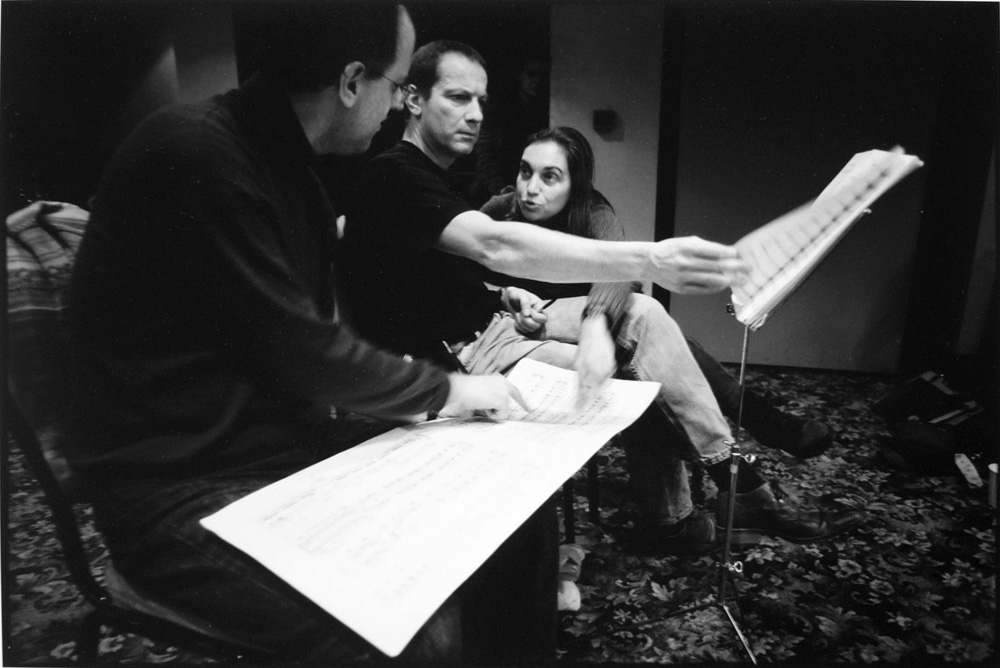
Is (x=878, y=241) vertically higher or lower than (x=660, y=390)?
higher

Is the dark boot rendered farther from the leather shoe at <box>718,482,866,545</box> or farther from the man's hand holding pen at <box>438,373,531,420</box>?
the man's hand holding pen at <box>438,373,531,420</box>

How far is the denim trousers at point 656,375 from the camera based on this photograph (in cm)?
117

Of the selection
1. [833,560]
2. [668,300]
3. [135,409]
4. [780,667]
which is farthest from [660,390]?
[135,409]

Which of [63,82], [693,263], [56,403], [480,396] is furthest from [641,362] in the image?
[63,82]

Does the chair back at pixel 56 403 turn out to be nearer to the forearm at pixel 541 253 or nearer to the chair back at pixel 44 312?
the chair back at pixel 44 312

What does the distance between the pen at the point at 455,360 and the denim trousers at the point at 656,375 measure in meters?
0.01

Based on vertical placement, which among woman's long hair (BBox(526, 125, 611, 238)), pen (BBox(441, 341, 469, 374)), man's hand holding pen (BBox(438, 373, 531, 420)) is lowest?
man's hand holding pen (BBox(438, 373, 531, 420))

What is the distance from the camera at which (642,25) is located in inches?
46.0

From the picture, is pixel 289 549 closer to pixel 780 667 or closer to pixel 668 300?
pixel 668 300

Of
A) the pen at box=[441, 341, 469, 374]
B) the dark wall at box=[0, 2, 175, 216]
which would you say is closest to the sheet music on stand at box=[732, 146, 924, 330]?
the pen at box=[441, 341, 469, 374]

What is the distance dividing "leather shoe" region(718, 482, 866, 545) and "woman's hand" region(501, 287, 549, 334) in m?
0.49

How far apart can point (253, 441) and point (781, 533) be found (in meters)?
0.99

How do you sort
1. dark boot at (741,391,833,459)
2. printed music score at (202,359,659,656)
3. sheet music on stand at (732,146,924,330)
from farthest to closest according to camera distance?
dark boot at (741,391,833,459) → sheet music on stand at (732,146,924,330) → printed music score at (202,359,659,656)

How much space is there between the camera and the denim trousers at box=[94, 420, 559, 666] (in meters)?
0.95
